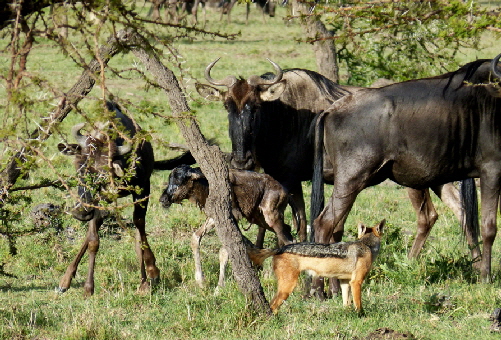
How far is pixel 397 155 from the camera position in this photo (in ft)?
23.6

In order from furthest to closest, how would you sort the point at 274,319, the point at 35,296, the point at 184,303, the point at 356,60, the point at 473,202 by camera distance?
the point at 356,60 < the point at 473,202 < the point at 35,296 < the point at 184,303 < the point at 274,319

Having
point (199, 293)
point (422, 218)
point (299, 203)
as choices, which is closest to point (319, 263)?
point (199, 293)

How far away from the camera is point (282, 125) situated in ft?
29.0

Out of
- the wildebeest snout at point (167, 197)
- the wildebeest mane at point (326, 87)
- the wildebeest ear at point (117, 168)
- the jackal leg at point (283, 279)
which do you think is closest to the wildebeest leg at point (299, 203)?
the wildebeest mane at point (326, 87)

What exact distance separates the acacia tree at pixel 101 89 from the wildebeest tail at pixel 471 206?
3.61 meters

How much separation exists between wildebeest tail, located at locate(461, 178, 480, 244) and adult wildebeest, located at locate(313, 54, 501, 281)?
0.90 meters

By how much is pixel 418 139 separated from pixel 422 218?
6.29 feet

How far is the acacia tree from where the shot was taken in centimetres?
382

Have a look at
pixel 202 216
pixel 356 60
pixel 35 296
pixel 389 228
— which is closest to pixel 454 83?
pixel 389 228

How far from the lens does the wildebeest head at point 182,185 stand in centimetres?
763

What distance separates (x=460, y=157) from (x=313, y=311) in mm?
2600

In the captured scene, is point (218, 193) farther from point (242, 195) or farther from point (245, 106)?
point (245, 106)

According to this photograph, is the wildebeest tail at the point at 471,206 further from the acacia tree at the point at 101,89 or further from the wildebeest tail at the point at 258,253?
Result: the acacia tree at the point at 101,89

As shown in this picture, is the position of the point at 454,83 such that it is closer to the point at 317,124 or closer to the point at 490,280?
the point at 317,124
